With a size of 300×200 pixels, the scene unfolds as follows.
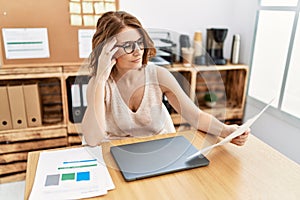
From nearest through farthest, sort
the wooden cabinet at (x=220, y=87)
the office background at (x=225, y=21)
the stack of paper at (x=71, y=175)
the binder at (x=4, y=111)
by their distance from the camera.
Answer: the stack of paper at (x=71, y=175) → the wooden cabinet at (x=220, y=87) → the binder at (x=4, y=111) → the office background at (x=225, y=21)

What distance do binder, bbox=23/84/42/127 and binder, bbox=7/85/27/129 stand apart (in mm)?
26

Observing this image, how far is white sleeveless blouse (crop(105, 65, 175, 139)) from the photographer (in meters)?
1.28

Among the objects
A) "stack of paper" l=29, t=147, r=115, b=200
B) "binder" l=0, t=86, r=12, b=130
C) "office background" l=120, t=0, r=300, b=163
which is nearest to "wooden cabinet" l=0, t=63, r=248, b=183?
"binder" l=0, t=86, r=12, b=130

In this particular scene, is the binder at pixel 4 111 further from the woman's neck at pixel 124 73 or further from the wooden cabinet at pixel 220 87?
the wooden cabinet at pixel 220 87

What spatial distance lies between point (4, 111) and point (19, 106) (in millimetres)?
104

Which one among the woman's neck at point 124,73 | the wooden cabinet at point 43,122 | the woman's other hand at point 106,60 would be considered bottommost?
the wooden cabinet at point 43,122

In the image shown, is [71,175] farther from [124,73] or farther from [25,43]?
[25,43]

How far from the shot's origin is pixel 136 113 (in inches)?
50.8

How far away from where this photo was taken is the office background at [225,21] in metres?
2.23

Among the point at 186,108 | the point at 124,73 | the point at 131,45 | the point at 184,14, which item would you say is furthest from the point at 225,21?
the point at 131,45

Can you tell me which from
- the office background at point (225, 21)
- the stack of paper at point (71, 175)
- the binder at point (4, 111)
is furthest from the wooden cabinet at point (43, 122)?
the stack of paper at point (71, 175)

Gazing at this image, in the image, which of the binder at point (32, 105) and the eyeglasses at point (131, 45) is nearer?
the eyeglasses at point (131, 45)

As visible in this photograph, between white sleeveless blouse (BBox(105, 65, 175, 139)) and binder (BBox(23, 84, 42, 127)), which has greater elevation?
white sleeveless blouse (BBox(105, 65, 175, 139))

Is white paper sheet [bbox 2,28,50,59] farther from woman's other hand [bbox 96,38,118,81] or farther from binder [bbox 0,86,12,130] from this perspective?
woman's other hand [bbox 96,38,118,81]
